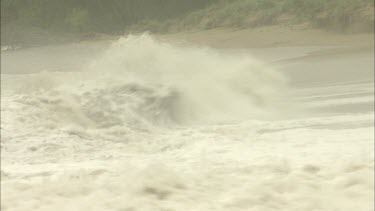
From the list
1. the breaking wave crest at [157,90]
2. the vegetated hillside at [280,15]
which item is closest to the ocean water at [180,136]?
the breaking wave crest at [157,90]

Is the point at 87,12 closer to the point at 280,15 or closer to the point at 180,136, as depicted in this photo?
the point at 280,15

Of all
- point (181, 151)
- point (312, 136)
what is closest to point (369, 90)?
point (312, 136)

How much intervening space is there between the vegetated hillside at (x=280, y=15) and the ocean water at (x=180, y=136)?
1.92 ft

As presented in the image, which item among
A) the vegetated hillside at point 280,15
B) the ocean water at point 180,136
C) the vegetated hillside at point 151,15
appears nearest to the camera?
the ocean water at point 180,136

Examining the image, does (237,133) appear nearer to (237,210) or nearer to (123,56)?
(123,56)

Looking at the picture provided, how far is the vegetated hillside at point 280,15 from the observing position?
4352 millimetres

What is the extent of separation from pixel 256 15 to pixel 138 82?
2.10 meters

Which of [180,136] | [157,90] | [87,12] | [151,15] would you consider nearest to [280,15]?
[151,15]

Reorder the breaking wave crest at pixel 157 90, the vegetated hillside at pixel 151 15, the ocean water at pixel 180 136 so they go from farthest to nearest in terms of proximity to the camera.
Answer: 1. the breaking wave crest at pixel 157 90
2. the vegetated hillside at pixel 151 15
3. the ocean water at pixel 180 136

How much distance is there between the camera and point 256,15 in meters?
4.67

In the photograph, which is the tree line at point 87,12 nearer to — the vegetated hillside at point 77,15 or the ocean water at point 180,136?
the vegetated hillside at point 77,15

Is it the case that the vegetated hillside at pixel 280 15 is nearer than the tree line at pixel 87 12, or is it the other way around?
the vegetated hillside at pixel 280 15

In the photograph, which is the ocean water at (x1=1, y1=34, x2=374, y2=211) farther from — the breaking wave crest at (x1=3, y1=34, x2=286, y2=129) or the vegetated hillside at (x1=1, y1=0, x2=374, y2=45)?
the vegetated hillside at (x1=1, y1=0, x2=374, y2=45)

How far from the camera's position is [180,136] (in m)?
5.53
